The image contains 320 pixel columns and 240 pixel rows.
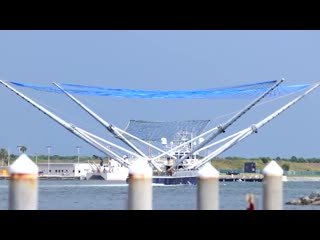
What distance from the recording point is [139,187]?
13.2 meters

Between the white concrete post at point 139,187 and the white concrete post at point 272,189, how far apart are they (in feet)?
6.99

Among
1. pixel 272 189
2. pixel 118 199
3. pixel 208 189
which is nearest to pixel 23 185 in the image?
pixel 208 189

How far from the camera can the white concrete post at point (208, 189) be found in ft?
45.7

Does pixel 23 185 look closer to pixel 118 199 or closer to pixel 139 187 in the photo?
pixel 139 187

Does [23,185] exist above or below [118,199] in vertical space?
above

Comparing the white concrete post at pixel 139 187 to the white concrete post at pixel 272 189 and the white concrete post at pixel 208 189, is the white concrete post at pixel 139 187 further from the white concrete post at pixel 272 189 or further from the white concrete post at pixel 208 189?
the white concrete post at pixel 272 189

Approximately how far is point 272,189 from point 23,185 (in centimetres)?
400

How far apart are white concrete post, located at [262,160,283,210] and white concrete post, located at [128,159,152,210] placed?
2.13m

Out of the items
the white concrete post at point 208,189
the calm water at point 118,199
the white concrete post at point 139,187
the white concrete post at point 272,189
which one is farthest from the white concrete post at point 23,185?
the white concrete post at point 272,189

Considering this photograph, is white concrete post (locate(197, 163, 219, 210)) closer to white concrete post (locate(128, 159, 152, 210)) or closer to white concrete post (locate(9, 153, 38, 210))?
white concrete post (locate(128, 159, 152, 210))

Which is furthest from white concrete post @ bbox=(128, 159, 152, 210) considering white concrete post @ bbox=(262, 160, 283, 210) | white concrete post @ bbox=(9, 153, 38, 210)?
white concrete post @ bbox=(262, 160, 283, 210)
